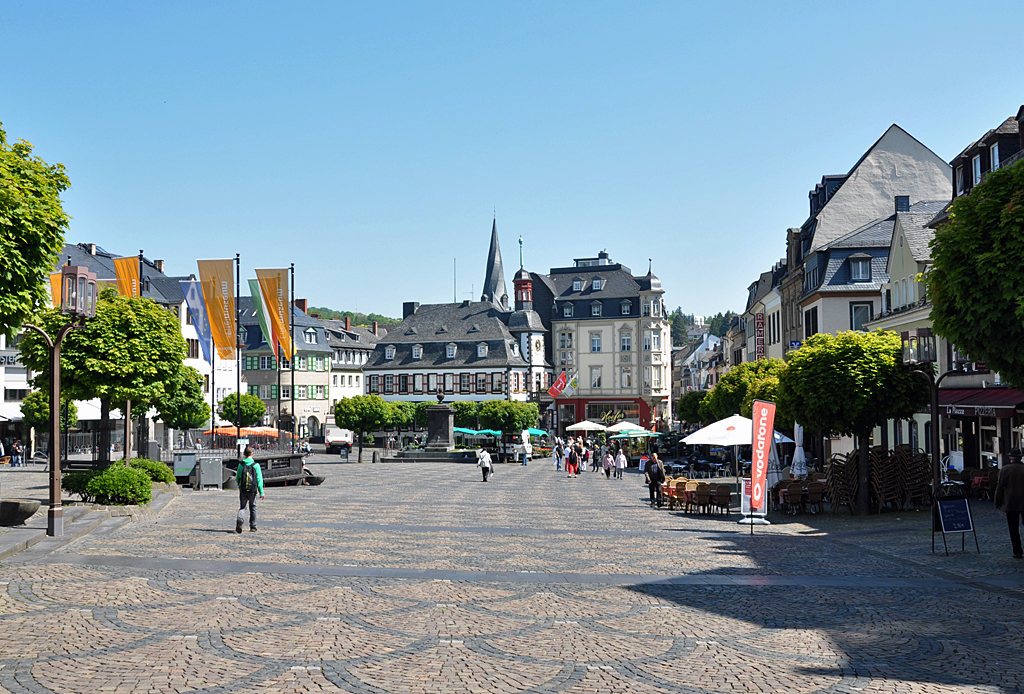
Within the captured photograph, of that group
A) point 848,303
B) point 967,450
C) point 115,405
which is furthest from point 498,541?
point 848,303

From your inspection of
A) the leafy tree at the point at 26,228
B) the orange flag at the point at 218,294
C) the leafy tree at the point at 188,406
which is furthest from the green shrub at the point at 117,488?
the leafy tree at the point at 188,406

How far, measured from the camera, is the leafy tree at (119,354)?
26.2 meters

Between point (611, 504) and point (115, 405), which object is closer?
point (115, 405)

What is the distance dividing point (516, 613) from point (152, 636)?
3.86 metres

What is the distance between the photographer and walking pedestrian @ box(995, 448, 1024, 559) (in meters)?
15.4

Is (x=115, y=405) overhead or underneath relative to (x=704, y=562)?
overhead

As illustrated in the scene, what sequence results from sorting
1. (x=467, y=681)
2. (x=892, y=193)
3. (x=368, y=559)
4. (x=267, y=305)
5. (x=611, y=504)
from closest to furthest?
(x=467, y=681) < (x=368, y=559) < (x=611, y=504) < (x=267, y=305) < (x=892, y=193)

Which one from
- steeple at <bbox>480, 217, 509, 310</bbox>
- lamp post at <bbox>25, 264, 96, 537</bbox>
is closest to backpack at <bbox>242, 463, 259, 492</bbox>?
lamp post at <bbox>25, 264, 96, 537</bbox>

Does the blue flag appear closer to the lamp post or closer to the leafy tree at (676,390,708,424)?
the lamp post

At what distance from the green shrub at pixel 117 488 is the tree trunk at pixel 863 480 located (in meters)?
17.3

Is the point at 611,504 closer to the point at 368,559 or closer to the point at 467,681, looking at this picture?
the point at 368,559

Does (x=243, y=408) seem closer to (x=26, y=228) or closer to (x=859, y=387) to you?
(x=859, y=387)

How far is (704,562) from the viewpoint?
15.9 m

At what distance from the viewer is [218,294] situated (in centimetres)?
4606
